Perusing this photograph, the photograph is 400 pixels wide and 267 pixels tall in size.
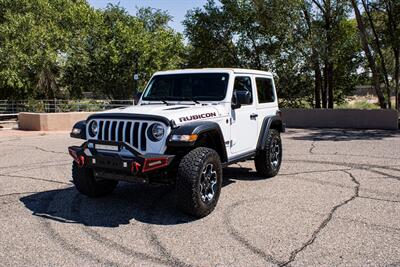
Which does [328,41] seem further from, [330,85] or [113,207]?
[113,207]

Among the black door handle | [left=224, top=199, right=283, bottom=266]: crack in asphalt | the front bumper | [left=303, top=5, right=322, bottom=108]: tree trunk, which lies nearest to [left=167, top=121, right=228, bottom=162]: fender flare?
the front bumper

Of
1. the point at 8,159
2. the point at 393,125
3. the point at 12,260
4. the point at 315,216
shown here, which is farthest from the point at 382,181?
the point at 393,125

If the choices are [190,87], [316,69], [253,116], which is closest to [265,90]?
[253,116]

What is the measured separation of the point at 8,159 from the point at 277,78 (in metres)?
16.6

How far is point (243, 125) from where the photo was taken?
22.2ft

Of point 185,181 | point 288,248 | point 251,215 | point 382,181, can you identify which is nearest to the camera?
point 288,248

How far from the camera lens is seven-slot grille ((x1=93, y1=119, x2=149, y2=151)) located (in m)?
5.40

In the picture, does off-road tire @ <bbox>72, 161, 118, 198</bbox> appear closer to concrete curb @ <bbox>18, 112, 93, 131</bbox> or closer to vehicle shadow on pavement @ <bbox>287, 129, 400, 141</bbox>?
vehicle shadow on pavement @ <bbox>287, 129, 400, 141</bbox>

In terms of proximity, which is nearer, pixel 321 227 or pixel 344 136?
pixel 321 227

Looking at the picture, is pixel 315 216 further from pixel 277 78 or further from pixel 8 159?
pixel 277 78

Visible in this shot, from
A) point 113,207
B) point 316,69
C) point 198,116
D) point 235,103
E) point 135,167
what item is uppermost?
point 316,69

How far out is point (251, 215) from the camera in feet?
18.2

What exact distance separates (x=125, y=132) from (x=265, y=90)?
3276 millimetres

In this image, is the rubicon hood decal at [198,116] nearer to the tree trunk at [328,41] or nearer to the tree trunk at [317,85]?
the tree trunk at [328,41]
